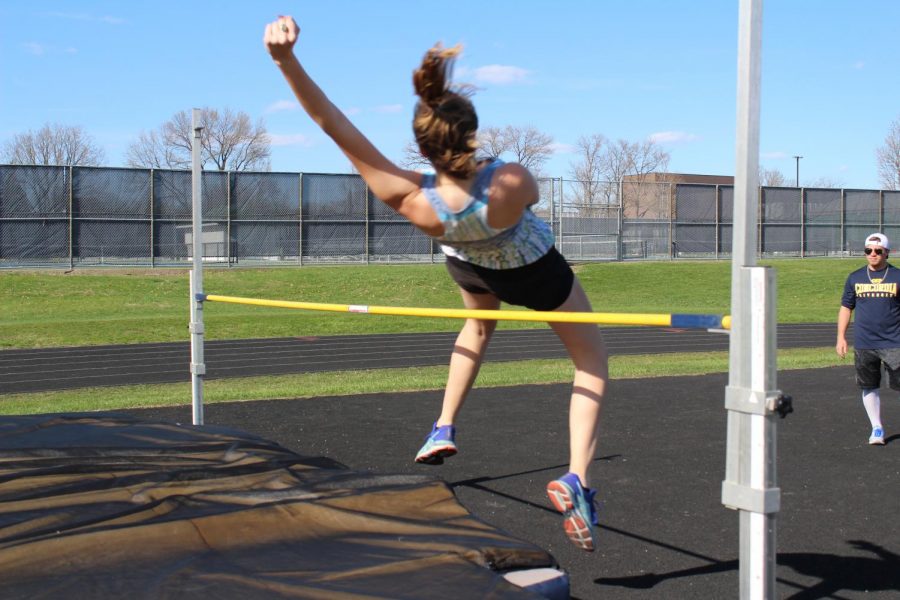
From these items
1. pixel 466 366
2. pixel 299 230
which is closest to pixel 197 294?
pixel 466 366

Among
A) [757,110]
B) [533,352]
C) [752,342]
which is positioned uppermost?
[757,110]

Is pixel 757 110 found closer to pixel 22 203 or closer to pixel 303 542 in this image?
pixel 303 542

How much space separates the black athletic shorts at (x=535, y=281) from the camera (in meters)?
2.97

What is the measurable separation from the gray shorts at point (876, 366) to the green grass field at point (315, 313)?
3671mm

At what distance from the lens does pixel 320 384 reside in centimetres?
1074

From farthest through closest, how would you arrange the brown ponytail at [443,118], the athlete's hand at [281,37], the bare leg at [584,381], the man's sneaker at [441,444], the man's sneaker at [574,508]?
the man's sneaker at [441,444] → the bare leg at [584,381] → the man's sneaker at [574,508] → the brown ponytail at [443,118] → the athlete's hand at [281,37]

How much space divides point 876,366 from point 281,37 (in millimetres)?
6320

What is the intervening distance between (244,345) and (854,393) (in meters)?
9.55

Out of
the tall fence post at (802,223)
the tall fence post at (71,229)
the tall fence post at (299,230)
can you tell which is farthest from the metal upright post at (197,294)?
the tall fence post at (802,223)

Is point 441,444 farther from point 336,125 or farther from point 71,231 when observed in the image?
point 71,231

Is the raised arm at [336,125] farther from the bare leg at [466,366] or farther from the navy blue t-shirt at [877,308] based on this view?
the navy blue t-shirt at [877,308]

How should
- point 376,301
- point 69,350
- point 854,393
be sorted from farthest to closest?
1. point 376,301
2. point 69,350
3. point 854,393

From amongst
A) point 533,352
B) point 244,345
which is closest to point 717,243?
point 533,352

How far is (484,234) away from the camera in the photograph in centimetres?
281
